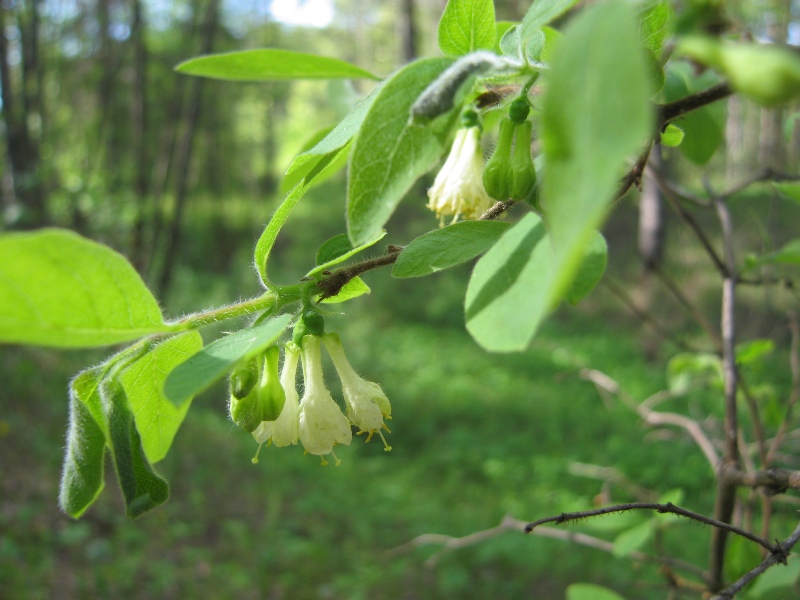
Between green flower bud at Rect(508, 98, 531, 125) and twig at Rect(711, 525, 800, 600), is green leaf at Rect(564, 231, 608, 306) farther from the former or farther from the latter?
twig at Rect(711, 525, 800, 600)

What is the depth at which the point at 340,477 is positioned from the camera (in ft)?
13.3

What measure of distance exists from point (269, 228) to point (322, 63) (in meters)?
0.17

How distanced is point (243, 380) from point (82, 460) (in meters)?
0.12

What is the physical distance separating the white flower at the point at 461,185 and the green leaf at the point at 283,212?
0.45 feet

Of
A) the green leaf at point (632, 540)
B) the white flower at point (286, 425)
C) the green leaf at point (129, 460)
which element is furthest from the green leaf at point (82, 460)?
the green leaf at point (632, 540)

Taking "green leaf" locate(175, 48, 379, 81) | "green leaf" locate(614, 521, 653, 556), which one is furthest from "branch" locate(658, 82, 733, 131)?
"green leaf" locate(614, 521, 653, 556)

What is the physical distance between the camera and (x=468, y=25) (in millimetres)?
500

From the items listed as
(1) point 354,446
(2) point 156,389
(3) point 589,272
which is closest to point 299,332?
(2) point 156,389

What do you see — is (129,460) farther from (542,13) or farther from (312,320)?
(542,13)

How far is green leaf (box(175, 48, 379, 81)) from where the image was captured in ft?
1.65

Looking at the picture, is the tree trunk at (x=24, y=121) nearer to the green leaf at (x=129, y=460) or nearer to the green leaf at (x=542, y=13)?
the green leaf at (x=129, y=460)

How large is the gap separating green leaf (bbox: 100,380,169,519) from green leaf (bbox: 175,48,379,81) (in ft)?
0.79

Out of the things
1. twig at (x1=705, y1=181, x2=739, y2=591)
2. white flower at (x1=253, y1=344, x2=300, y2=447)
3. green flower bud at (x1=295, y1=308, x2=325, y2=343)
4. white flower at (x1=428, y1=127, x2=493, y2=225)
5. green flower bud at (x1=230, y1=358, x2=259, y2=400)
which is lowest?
twig at (x1=705, y1=181, x2=739, y2=591)

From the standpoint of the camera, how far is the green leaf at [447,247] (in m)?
0.47
